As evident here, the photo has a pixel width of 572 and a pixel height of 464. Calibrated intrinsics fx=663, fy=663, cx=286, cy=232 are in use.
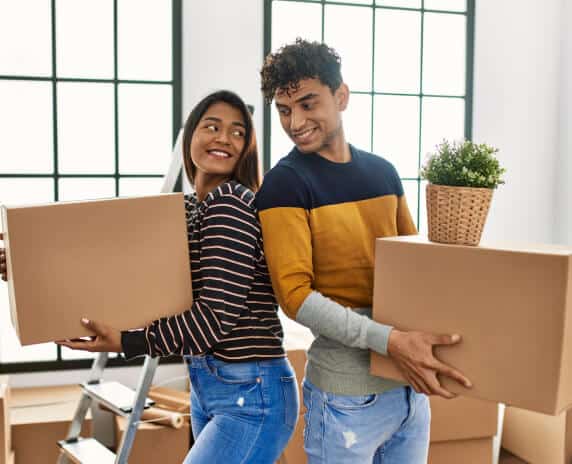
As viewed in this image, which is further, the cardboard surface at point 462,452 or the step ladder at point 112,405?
the cardboard surface at point 462,452

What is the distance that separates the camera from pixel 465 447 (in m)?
2.54

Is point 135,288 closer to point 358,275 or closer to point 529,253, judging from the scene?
point 358,275

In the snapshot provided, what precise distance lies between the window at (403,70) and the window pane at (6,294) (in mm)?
1071

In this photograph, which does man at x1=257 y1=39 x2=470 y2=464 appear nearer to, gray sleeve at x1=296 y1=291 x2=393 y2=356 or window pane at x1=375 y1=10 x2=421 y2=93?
gray sleeve at x1=296 y1=291 x2=393 y2=356

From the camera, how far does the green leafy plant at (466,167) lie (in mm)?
1182

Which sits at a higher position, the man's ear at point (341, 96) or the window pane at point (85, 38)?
the window pane at point (85, 38)

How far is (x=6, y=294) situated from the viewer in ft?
9.42

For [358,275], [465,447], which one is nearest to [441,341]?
[358,275]

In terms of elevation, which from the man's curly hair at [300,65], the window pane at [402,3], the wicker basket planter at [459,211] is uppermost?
the window pane at [402,3]

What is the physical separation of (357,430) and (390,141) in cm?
227

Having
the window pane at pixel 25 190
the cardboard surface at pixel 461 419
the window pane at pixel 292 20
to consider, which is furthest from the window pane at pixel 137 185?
the cardboard surface at pixel 461 419

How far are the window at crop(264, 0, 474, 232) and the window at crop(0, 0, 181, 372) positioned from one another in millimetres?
626

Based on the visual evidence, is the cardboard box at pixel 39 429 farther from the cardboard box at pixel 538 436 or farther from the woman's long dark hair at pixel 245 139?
the cardboard box at pixel 538 436

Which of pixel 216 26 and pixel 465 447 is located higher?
pixel 216 26
